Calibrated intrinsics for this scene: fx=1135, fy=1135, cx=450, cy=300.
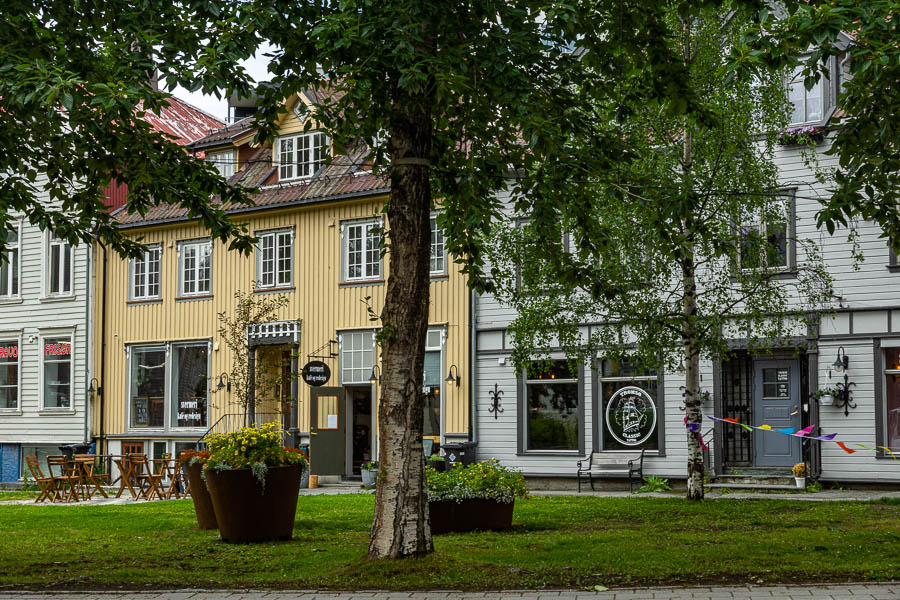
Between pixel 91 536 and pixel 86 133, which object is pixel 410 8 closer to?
pixel 86 133

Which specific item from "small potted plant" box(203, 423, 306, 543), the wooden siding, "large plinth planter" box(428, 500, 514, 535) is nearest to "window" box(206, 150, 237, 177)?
the wooden siding

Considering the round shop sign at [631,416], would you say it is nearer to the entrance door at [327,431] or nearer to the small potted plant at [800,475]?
the small potted plant at [800,475]

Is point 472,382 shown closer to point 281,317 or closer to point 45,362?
point 281,317

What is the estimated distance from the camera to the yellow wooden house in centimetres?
2569

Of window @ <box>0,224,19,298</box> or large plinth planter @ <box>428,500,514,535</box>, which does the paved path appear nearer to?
large plinth planter @ <box>428,500,514,535</box>

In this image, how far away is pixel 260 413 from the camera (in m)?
27.6

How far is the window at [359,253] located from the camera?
2636cm

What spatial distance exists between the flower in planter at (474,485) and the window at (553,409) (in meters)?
9.97

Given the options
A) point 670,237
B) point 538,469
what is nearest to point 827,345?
point 538,469

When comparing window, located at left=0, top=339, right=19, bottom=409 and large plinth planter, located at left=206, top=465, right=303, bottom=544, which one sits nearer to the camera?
large plinth planter, located at left=206, top=465, right=303, bottom=544

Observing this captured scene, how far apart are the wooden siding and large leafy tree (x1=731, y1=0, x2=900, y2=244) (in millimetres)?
14256

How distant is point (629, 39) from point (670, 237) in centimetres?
202

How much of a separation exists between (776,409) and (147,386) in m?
16.2

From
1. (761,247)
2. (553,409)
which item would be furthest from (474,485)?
(553,409)
